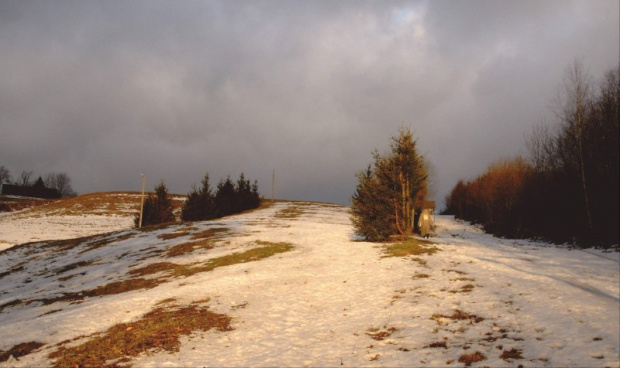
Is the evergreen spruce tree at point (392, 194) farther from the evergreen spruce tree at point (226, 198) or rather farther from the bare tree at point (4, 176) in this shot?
the bare tree at point (4, 176)

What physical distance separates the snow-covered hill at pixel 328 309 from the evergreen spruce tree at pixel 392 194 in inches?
94.3

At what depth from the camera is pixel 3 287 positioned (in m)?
19.3

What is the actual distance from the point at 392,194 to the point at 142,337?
51.0ft

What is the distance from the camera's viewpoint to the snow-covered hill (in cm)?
754

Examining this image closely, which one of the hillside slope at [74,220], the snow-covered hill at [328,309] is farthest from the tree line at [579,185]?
the hillside slope at [74,220]

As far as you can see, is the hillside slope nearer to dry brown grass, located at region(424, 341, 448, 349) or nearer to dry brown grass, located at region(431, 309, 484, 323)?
dry brown grass, located at region(431, 309, 484, 323)

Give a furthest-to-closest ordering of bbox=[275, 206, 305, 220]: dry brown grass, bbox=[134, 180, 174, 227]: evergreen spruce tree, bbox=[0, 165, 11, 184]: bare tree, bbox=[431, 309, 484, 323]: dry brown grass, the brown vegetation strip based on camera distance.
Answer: bbox=[0, 165, 11, 184]: bare tree < bbox=[275, 206, 305, 220]: dry brown grass < bbox=[134, 180, 174, 227]: evergreen spruce tree < the brown vegetation strip < bbox=[431, 309, 484, 323]: dry brown grass

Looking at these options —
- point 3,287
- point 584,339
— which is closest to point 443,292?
point 584,339

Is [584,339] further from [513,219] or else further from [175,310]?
[513,219]

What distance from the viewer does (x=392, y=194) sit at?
2148 centimetres

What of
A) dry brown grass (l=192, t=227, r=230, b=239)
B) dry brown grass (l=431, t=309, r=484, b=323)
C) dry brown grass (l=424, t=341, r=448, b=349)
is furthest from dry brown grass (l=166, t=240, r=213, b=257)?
dry brown grass (l=424, t=341, r=448, b=349)

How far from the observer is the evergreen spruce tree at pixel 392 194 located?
21.5 m

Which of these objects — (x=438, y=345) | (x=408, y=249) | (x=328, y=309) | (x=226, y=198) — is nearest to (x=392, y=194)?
(x=408, y=249)

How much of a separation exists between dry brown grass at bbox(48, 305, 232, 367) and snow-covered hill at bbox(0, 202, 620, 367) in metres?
0.05
